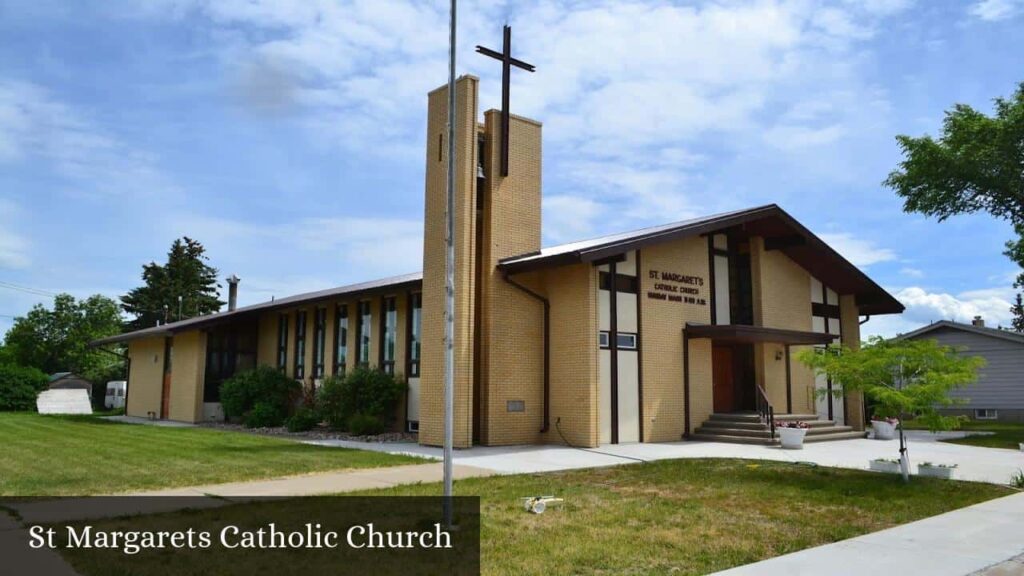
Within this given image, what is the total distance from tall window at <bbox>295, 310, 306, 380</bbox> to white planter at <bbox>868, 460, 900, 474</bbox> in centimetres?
1873

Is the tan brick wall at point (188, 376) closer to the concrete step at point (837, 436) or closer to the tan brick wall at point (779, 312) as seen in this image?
the tan brick wall at point (779, 312)

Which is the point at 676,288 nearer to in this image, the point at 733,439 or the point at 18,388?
the point at 733,439

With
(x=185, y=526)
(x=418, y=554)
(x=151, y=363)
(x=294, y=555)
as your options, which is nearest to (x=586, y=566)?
(x=418, y=554)

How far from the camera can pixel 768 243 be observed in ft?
71.7

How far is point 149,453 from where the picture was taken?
585 inches

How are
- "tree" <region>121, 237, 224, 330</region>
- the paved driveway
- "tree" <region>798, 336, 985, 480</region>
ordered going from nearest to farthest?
"tree" <region>798, 336, 985, 480</region> < the paved driveway < "tree" <region>121, 237, 224, 330</region>

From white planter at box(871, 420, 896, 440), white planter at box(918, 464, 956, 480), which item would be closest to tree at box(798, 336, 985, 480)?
white planter at box(918, 464, 956, 480)

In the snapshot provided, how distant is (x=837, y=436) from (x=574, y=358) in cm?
824

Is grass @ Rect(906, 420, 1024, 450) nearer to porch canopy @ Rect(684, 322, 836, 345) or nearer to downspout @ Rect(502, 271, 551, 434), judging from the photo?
porch canopy @ Rect(684, 322, 836, 345)

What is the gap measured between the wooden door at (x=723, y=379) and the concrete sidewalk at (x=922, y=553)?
11870 millimetres

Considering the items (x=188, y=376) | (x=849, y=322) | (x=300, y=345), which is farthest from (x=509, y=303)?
(x=188, y=376)

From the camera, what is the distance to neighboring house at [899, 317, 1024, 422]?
30312 millimetres

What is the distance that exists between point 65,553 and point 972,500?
10.6 m

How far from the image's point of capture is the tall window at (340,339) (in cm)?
2434
